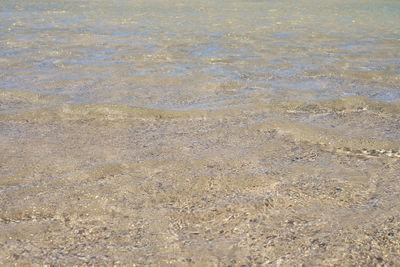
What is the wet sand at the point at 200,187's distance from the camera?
6.47 ft

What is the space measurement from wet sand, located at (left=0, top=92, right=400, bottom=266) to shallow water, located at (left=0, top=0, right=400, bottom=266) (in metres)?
0.01

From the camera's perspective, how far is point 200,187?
8.45 ft

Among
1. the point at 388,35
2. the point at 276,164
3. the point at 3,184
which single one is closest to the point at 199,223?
the point at 276,164

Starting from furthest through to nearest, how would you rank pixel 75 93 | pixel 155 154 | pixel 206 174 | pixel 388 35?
pixel 388 35 → pixel 75 93 → pixel 155 154 → pixel 206 174

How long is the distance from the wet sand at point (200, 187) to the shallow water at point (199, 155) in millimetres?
10

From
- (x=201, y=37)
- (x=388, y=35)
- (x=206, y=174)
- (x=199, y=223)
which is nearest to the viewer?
(x=199, y=223)

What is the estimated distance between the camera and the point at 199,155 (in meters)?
3.05

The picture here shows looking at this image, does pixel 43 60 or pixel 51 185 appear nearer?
pixel 51 185

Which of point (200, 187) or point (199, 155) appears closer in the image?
point (200, 187)

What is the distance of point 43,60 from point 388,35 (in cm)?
634

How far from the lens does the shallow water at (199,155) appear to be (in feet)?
6.64

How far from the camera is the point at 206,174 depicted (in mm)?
2748

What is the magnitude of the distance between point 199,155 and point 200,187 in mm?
499

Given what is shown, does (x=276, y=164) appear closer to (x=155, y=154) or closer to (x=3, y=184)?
(x=155, y=154)
